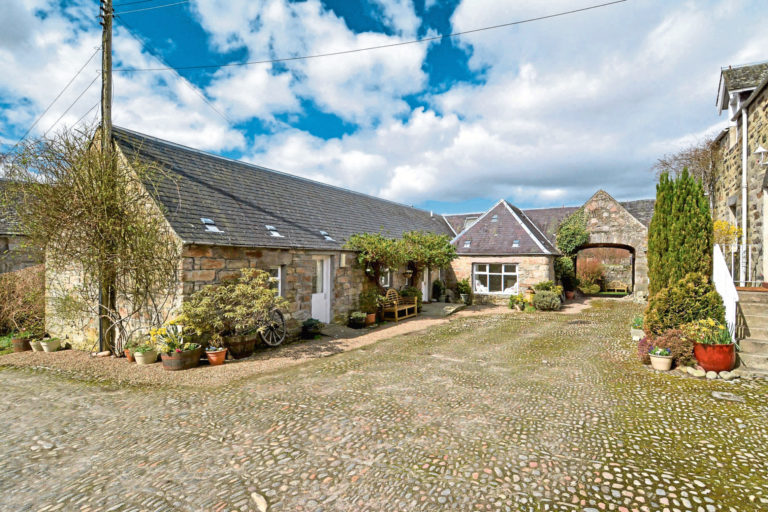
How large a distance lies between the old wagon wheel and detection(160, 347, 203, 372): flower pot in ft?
5.77

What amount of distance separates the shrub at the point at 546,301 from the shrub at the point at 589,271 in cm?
940

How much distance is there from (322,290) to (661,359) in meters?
8.63

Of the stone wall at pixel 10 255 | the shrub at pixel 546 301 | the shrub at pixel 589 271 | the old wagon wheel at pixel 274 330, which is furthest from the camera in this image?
the shrub at pixel 589 271

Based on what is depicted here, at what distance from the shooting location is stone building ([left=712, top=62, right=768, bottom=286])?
8.08 metres

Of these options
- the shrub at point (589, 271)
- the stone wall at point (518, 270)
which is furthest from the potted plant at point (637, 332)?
the shrub at point (589, 271)

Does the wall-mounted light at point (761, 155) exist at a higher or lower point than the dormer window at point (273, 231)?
higher

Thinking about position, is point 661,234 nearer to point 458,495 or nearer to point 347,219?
point 458,495

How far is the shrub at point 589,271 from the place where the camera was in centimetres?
2342

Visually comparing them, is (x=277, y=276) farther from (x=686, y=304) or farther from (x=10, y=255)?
(x=10, y=255)

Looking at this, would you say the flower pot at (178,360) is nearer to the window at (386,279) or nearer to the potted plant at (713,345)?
the window at (386,279)

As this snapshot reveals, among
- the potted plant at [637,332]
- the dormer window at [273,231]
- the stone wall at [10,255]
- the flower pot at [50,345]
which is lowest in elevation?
the flower pot at [50,345]

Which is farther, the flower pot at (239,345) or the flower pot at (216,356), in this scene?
the flower pot at (239,345)

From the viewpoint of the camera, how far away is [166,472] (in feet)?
12.1

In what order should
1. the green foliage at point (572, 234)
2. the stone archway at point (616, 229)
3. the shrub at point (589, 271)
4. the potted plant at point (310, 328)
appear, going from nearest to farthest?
the potted plant at point (310, 328) < the stone archway at point (616, 229) < the green foliage at point (572, 234) < the shrub at point (589, 271)
